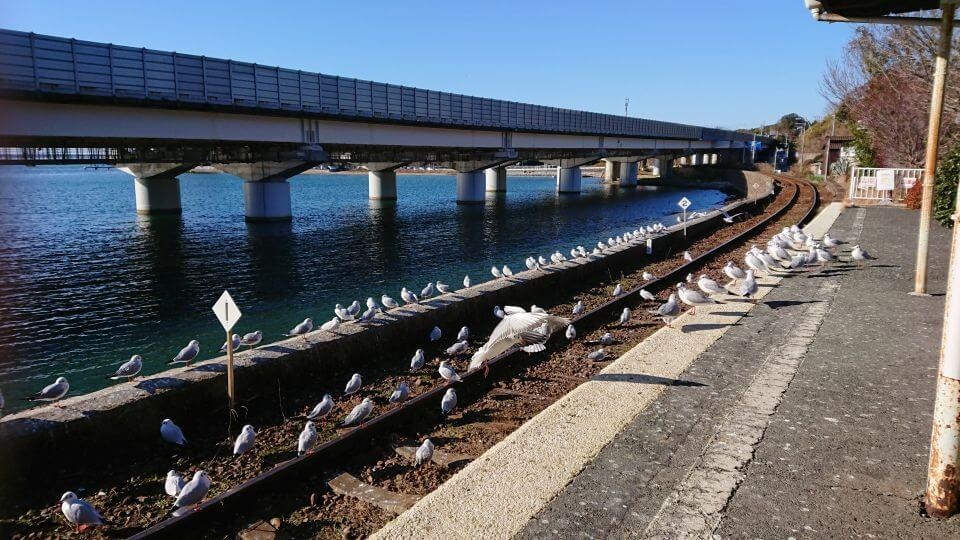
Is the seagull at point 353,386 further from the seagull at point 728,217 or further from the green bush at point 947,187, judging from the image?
the seagull at point 728,217

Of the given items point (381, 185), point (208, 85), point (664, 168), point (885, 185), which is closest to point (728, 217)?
point (885, 185)

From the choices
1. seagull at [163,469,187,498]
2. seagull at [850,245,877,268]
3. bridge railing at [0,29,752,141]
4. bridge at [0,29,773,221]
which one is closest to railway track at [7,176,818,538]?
seagull at [163,469,187,498]

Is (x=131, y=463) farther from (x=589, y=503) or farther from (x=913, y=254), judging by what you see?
(x=913, y=254)

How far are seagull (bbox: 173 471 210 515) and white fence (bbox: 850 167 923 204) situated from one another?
3535cm

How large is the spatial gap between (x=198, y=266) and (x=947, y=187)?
28451mm

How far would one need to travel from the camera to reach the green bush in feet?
69.5

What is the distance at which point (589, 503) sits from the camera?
548 cm

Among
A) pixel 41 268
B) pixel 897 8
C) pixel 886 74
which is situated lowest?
pixel 41 268

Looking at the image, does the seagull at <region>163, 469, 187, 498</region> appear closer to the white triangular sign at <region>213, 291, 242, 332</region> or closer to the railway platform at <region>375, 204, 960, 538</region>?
the railway platform at <region>375, 204, 960, 538</region>

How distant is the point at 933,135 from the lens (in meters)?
11.9

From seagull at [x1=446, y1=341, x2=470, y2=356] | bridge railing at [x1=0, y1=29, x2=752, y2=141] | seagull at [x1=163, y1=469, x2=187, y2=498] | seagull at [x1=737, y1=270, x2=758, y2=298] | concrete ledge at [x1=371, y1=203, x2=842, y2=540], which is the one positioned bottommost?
seagull at [x1=163, y1=469, x2=187, y2=498]

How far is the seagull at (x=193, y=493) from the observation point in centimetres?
603

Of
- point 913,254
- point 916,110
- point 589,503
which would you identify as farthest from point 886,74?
point 589,503

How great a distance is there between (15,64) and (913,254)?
96.3 ft
